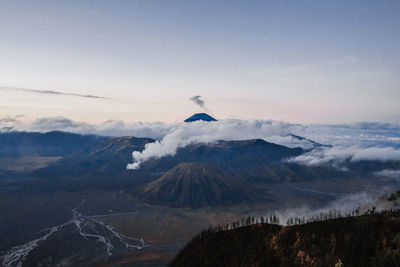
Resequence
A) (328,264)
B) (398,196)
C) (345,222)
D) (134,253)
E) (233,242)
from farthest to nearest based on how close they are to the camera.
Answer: (134,253) < (398,196) < (233,242) < (345,222) < (328,264)

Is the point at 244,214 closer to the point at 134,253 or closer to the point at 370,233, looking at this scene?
the point at 134,253

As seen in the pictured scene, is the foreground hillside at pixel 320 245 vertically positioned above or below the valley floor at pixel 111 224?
above

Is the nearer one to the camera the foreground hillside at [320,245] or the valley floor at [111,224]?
the foreground hillside at [320,245]

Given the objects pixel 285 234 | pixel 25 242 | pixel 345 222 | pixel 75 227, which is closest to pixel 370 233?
pixel 345 222

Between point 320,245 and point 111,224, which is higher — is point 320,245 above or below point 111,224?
above

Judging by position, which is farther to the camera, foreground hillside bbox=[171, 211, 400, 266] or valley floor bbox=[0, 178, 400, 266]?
valley floor bbox=[0, 178, 400, 266]

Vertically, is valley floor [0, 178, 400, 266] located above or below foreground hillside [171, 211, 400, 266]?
below

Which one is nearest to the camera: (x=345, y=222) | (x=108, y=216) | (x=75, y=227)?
(x=345, y=222)

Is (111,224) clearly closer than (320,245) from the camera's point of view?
No
